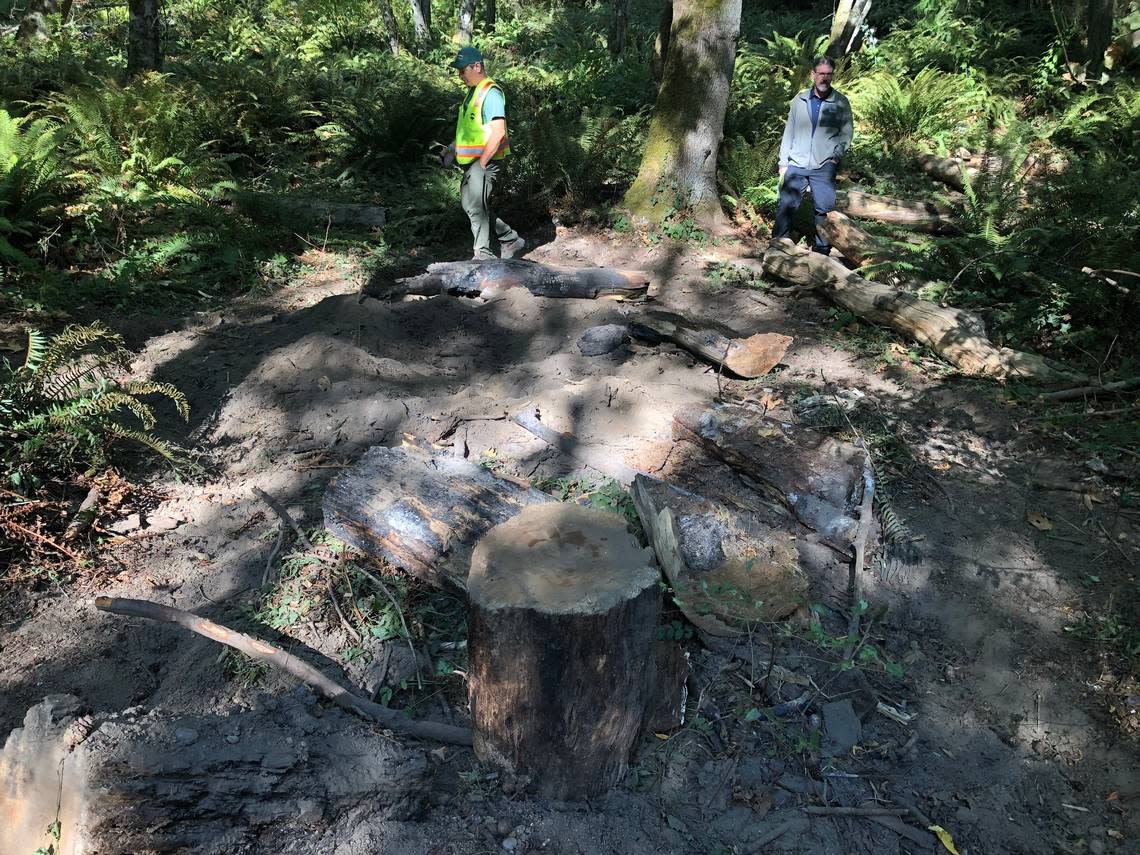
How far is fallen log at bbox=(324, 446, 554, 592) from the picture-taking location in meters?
3.33

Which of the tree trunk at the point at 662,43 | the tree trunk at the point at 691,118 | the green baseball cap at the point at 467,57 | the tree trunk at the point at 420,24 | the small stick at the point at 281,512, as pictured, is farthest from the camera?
the tree trunk at the point at 420,24

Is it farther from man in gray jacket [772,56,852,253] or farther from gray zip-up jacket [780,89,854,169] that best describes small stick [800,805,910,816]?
gray zip-up jacket [780,89,854,169]

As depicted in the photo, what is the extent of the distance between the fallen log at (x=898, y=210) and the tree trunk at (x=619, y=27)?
8070mm

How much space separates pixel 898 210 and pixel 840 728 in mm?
7702

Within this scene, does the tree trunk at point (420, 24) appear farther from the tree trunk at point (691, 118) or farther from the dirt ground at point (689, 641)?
the dirt ground at point (689, 641)

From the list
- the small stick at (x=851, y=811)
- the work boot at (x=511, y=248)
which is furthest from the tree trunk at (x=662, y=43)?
the small stick at (x=851, y=811)

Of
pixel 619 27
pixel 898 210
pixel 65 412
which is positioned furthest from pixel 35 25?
pixel 898 210

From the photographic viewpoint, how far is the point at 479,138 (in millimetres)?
7195

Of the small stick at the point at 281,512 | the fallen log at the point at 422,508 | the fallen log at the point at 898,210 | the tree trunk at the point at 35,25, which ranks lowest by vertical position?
the fallen log at the point at 898,210

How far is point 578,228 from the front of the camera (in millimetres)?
9047

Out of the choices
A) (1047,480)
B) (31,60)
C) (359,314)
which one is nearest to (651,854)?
(1047,480)

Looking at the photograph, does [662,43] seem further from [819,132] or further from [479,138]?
[479,138]

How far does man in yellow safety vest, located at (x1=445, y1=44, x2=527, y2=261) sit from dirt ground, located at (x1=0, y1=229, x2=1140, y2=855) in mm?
2048

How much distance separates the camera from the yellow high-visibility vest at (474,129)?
7.02 m
